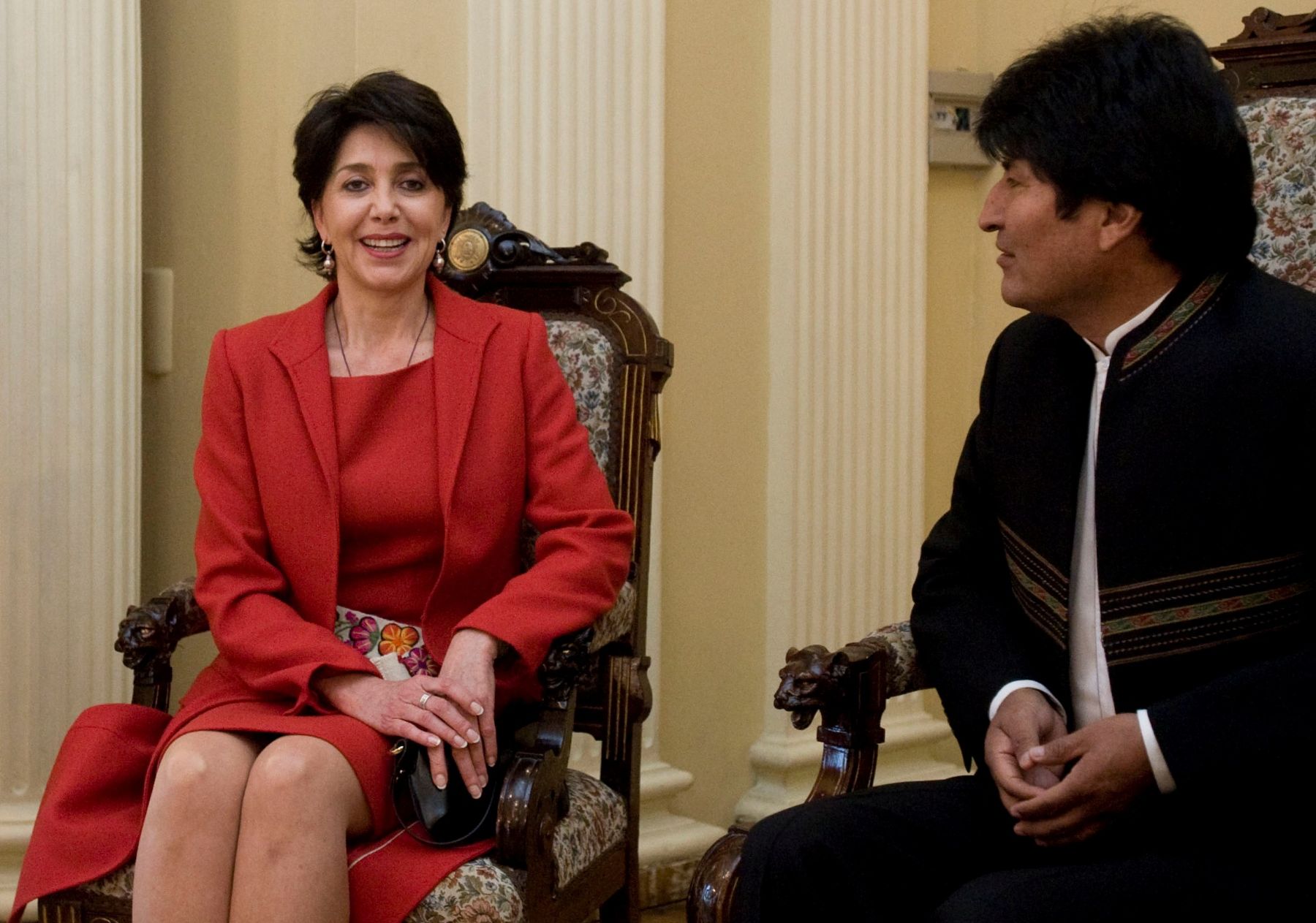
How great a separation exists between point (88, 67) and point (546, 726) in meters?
1.63

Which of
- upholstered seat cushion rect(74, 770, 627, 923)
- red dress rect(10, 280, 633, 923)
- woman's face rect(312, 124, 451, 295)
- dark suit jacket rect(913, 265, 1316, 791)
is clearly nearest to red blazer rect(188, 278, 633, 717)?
red dress rect(10, 280, 633, 923)

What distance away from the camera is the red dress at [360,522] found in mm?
2277

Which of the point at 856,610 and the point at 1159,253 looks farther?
the point at 856,610

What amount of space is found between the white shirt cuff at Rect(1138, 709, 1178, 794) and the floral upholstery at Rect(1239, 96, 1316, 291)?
32.2 inches

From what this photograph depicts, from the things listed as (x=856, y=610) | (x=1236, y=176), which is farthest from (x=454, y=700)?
(x=856, y=610)

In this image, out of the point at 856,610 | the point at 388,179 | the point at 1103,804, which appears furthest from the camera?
the point at 856,610

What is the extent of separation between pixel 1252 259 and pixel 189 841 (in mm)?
1683

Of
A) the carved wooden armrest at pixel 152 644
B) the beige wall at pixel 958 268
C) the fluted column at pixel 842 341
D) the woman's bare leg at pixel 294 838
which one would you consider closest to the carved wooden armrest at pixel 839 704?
the woman's bare leg at pixel 294 838

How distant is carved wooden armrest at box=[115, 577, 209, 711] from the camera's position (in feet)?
7.88

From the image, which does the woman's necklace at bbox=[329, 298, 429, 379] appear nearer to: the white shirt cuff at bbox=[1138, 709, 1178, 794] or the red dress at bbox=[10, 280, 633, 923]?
the red dress at bbox=[10, 280, 633, 923]

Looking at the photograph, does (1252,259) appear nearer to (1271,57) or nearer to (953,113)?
(1271,57)

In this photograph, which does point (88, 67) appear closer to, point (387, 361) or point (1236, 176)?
point (387, 361)

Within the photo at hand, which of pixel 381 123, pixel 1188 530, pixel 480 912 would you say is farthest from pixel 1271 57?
pixel 480 912

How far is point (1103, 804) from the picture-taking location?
1840 mm
